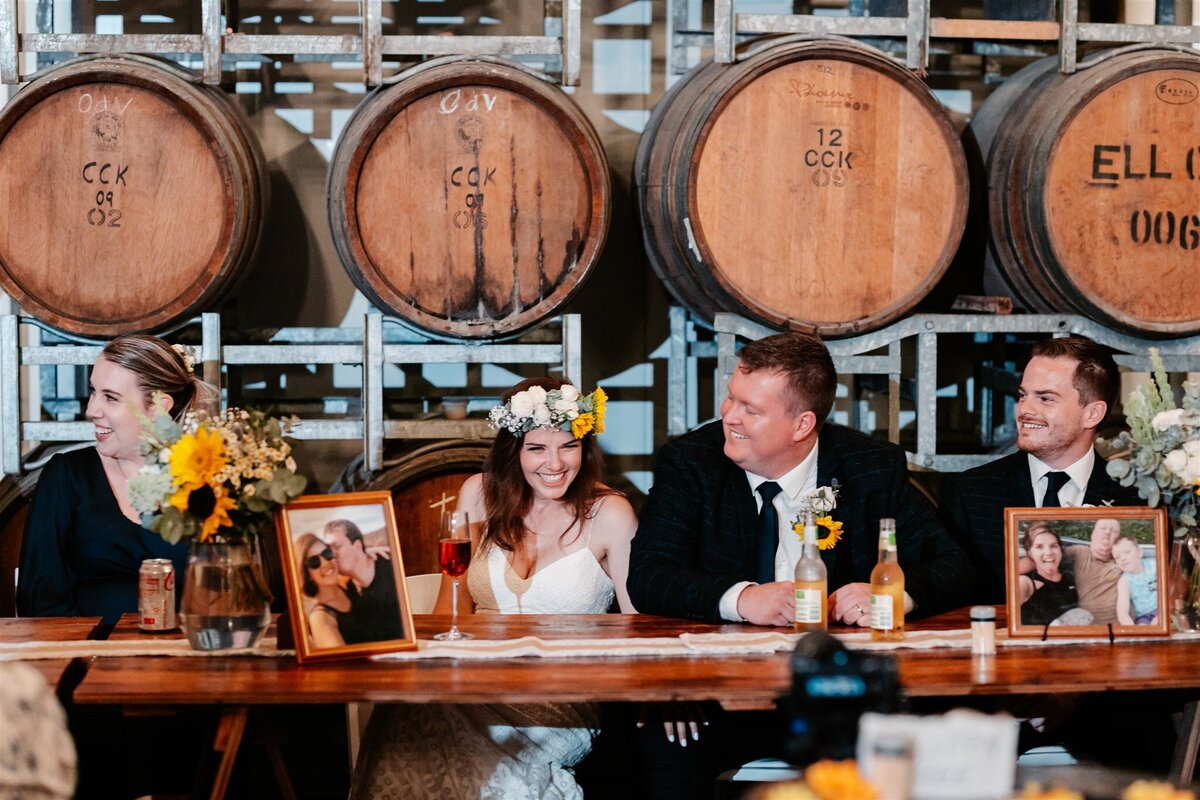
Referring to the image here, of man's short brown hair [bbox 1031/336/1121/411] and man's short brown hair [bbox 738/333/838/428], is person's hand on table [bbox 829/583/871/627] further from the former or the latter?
man's short brown hair [bbox 1031/336/1121/411]

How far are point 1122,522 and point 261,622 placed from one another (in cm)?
169

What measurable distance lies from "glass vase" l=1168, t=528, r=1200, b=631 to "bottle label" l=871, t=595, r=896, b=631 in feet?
2.00

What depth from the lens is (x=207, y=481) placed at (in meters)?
2.49

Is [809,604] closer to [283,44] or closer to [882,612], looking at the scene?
[882,612]

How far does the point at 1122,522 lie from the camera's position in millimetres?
2711

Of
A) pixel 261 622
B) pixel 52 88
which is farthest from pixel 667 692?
pixel 52 88

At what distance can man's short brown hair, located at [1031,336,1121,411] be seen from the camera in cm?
356

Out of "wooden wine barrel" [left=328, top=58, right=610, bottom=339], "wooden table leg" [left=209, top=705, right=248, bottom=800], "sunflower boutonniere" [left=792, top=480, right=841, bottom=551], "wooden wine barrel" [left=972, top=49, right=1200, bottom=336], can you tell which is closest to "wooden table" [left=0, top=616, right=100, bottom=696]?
"wooden table leg" [left=209, top=705, right=248, bottom=800]

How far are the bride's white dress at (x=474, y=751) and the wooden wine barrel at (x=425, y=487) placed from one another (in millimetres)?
905

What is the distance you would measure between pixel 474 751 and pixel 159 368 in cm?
130

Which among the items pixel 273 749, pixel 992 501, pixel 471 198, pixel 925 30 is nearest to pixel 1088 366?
pixel 992 501

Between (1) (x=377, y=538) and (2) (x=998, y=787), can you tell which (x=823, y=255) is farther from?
(2) (x=998, y=787)

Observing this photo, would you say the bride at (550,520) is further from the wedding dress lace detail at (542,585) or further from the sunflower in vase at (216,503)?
the sunflower in vase at (216,503)

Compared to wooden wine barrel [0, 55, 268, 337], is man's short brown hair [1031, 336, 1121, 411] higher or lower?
lower
